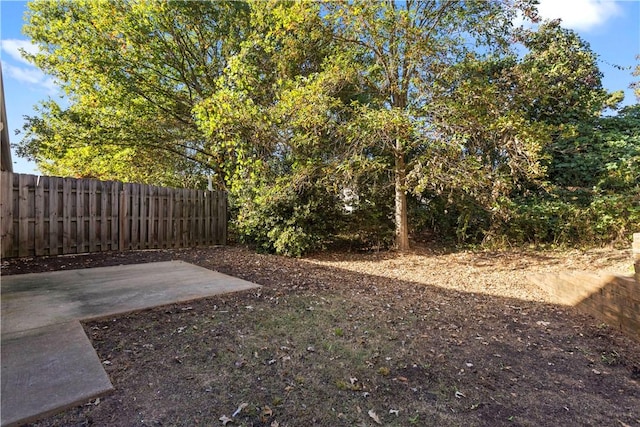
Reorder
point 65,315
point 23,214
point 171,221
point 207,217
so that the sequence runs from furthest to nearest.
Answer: point 207,217 < point 171,221 < point 23,214 < point 65,315

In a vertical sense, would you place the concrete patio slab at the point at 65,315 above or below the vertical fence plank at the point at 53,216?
below

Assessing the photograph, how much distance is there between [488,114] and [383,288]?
13.0ft

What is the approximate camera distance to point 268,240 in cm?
796

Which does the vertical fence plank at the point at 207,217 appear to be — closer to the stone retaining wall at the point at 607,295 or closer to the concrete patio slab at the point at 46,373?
the concrete patio slab at the point at 46,373

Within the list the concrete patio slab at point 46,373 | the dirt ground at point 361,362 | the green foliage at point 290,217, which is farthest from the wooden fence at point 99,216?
the concrete patio slab at point 46,373

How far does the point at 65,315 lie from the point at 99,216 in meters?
4.74

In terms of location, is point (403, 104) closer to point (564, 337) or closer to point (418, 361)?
point (564, 337)

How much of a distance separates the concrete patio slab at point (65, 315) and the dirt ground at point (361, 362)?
0.14 metres

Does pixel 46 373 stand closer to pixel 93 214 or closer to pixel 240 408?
pixel 240 408

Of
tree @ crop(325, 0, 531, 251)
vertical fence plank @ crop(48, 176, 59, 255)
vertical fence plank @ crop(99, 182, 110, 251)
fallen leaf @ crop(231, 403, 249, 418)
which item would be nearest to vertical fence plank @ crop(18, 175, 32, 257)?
vertical fence plank @ crop(48, 176, 59, 255)

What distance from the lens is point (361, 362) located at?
8.61 ft

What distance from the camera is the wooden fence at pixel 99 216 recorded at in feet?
20.5

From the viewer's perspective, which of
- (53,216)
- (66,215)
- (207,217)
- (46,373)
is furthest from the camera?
(207,217)

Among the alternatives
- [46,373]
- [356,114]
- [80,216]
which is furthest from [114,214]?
[46,373]
